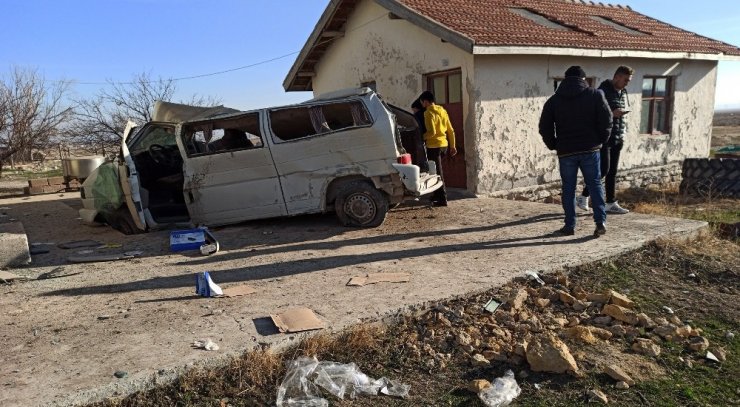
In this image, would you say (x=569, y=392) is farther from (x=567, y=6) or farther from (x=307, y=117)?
(x=567, y=6)

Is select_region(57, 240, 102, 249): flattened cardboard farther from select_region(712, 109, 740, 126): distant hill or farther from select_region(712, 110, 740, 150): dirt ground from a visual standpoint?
select_region(712, 109, 740, 126): distant hill

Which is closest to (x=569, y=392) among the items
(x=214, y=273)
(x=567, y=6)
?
(x=214, y=273)

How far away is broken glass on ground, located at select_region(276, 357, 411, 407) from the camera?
284 cm

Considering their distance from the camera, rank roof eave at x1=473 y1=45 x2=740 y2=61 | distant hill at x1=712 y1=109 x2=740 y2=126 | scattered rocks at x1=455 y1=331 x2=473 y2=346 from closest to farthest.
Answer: scattered rocks at x1=455 y1=331 x2=473 y2=346, roof eave at x1=473 y1=45 x2=740 y2=61, distant hill at x1=712 y1=109 x2=740 y2=126

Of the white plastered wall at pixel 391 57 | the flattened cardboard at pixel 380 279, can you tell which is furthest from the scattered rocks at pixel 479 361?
the white plastered wall at pixel 391 57

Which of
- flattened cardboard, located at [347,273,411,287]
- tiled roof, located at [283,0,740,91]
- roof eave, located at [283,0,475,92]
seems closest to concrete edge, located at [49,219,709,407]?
flattened cardboard, located at [347,273,411,287]

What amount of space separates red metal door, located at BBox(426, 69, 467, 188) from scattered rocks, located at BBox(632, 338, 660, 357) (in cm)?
608

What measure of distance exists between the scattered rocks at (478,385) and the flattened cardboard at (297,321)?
114cm

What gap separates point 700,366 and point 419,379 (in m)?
1.81

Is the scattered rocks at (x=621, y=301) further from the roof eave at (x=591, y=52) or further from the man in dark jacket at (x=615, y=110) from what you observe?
the roof eave at (x=591, y=52)

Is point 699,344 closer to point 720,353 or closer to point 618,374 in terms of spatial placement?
point 720,353

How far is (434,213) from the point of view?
297 inches

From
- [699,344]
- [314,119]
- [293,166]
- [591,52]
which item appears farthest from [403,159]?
[591,52]

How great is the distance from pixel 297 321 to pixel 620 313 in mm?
2436
